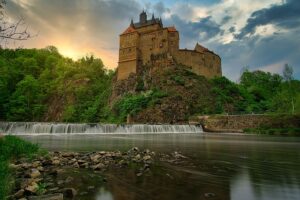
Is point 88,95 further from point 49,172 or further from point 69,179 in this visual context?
point 69,179

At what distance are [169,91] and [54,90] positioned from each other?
103 feet

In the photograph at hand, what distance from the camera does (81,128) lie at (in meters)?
28.1

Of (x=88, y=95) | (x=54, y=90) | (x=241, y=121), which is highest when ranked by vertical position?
(x=54, y=90)

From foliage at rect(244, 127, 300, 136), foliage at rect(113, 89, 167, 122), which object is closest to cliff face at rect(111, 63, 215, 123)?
foliage at rect(113, 89, 167, 122)

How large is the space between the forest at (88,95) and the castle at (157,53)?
5.40 m

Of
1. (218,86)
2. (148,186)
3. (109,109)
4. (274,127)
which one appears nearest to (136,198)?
(148,186)

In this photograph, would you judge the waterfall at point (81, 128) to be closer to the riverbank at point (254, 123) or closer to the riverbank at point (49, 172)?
the riverbank at point (254, 123)

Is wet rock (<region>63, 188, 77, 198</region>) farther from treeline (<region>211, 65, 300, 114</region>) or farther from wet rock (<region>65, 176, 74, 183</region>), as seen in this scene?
treeline (<region>211, 65, 300, 114</region>)

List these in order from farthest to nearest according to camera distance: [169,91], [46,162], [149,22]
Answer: [149,22] < [169,91] < [46,162]

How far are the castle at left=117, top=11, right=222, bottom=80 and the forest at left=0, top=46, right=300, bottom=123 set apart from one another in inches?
213

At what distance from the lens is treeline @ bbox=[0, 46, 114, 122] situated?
Result: 48375mm

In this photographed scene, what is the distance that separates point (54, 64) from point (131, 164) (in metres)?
71.0

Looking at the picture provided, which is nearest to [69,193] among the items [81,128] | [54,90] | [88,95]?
[81,128]

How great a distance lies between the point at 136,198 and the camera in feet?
13.9
